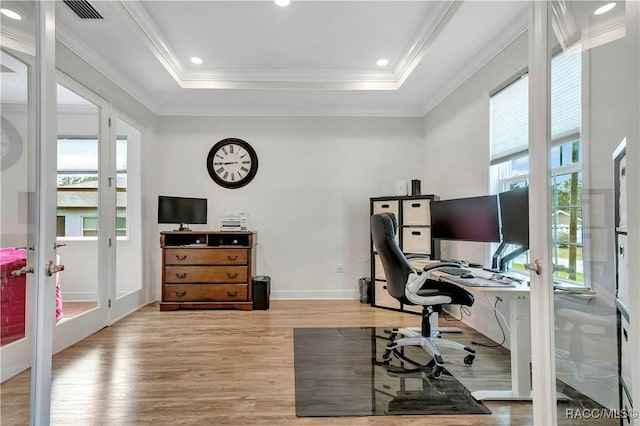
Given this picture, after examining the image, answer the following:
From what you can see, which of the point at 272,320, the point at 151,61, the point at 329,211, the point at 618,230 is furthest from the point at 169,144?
the point at 618,230

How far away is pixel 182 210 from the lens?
414 cm

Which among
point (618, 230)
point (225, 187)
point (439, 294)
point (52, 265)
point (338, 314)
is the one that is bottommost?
point (338, 314)

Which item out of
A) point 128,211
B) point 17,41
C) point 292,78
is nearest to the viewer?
point 17,41

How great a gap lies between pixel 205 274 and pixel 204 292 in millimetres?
219

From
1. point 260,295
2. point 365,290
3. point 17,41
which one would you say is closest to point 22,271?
point 17,41

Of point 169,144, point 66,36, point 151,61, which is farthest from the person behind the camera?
point 169,144

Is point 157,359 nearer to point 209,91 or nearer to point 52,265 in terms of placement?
point 52,265

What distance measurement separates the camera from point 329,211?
4.63 metres

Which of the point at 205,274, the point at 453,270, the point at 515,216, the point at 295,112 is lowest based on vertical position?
the point at 205,274

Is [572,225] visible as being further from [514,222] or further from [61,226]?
[61,226]

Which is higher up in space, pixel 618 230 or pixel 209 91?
pixel 209 91

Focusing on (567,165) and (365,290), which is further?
(365,290)

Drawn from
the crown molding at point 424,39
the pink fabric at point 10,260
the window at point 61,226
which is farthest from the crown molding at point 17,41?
the window at point 61,226

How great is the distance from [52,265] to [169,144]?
11.4 feet
